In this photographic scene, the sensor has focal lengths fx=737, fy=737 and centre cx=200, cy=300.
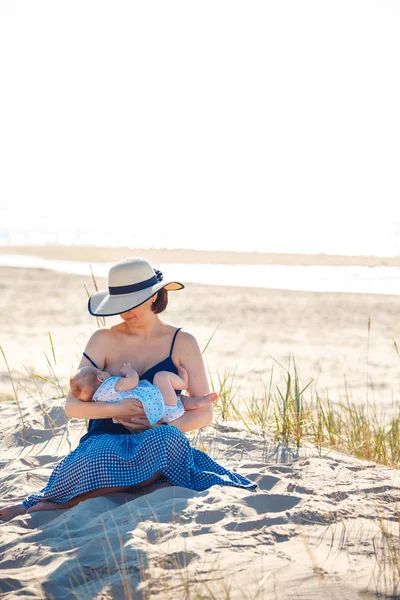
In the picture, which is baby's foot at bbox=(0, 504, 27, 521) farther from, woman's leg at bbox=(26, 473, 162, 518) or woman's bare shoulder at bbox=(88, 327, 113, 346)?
woman's bare shoulder at bbox=(88, 327, 113, 346)

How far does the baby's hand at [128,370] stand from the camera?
3592mm

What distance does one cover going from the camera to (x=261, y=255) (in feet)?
87.8

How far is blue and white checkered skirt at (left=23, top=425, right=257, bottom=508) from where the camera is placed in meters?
3.46

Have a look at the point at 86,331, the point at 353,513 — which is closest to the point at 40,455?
the point at 353,513

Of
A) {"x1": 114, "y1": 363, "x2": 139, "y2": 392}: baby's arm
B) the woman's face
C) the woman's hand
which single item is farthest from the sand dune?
the woman's face

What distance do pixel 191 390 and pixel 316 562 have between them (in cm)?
134

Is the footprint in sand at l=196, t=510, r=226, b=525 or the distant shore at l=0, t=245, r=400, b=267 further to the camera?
the distant shore at l=0, t=245, r=400, b=267

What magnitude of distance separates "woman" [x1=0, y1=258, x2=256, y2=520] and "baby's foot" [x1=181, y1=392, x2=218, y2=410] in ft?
0.08

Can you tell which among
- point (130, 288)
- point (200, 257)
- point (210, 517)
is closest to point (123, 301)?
point (130, 288)

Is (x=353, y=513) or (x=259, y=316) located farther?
(x=259, y=316)

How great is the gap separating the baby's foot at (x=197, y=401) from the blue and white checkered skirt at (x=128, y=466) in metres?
0.22

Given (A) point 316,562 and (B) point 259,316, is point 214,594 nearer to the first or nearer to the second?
(A) point 316,562

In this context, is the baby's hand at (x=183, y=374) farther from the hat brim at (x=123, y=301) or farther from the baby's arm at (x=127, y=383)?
the hat brim at (x=123, y=301)

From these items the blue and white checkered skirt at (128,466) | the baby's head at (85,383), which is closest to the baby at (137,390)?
the baby's head at (85,383)
